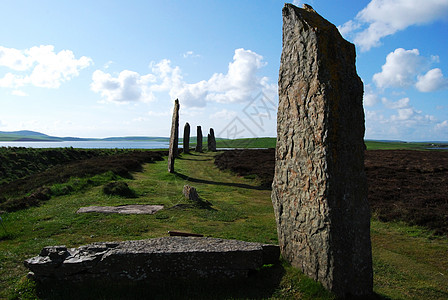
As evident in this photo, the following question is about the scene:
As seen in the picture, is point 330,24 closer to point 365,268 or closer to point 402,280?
point 365,268

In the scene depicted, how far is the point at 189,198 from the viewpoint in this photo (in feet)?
37.4

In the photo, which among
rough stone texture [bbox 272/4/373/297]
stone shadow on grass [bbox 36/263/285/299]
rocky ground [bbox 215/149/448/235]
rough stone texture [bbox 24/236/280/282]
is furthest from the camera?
rocky ground [bbox 215/149/448/235]

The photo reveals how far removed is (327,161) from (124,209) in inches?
288

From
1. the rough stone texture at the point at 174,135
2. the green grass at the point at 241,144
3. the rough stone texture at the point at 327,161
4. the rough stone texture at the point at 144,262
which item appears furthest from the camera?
the green grass at the point at 241,144

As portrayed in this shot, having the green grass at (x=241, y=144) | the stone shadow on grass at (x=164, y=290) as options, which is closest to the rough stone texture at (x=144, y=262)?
the stone shadow on grass at (x=164, y=290)

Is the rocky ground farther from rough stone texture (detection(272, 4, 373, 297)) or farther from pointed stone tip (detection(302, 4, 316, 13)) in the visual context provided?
pointed stone tip (detection(302, 4, 316, 13))

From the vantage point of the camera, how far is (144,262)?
5004 millimetres

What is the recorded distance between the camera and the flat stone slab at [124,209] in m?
9.63

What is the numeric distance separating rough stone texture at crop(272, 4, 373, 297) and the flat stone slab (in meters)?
5.78

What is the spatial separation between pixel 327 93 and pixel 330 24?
1327 mm

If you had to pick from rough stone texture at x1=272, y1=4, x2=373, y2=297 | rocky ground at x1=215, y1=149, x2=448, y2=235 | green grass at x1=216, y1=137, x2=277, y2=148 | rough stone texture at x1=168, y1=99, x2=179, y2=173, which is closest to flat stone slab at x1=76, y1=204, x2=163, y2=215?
rough stone texture at x1=272, y1=4, x2=373, y2=297

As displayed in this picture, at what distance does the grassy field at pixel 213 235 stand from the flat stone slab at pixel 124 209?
35cm

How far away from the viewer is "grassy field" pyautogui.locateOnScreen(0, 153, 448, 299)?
4.99m

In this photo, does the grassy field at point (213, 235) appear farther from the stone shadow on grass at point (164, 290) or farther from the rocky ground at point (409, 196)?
the rocky ground at point (409, 196)
